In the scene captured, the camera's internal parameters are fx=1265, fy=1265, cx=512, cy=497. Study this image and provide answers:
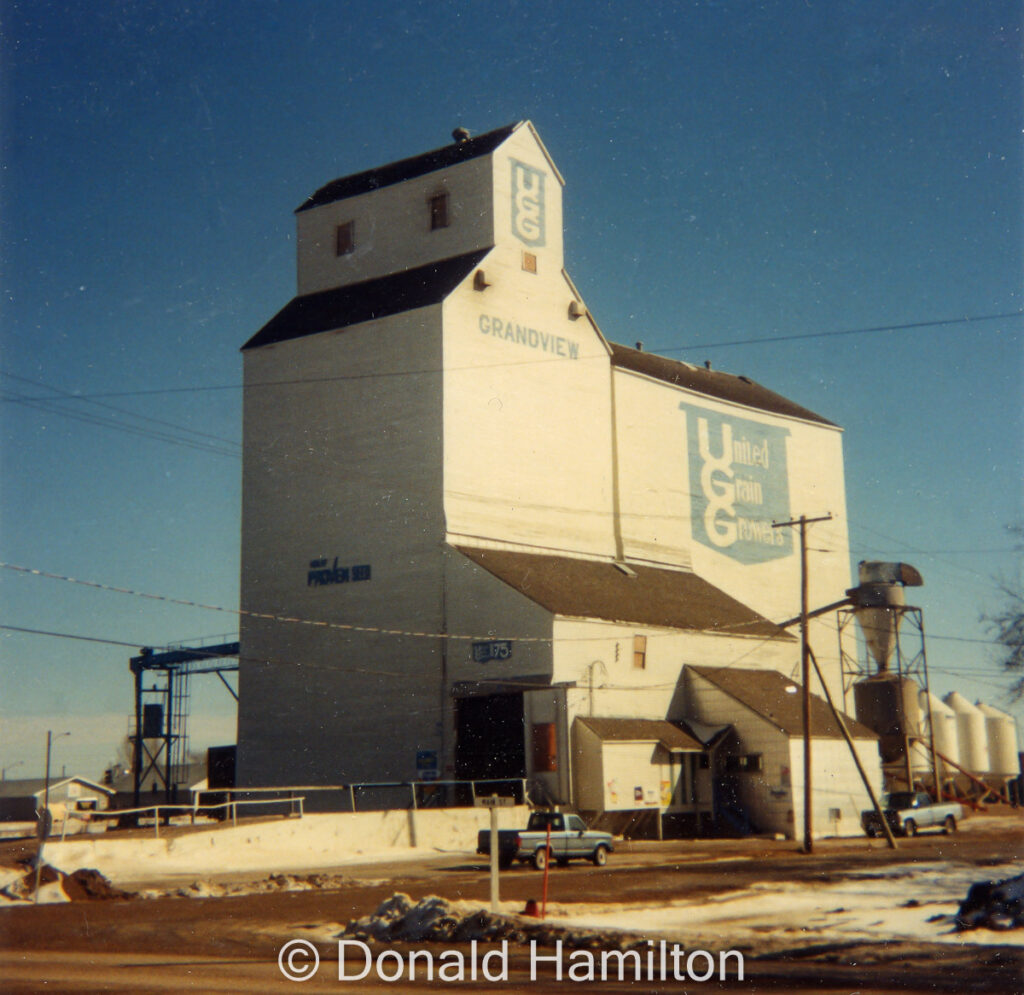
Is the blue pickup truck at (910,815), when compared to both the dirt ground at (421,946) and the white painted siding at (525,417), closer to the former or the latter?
the dirt ground at (421,946)

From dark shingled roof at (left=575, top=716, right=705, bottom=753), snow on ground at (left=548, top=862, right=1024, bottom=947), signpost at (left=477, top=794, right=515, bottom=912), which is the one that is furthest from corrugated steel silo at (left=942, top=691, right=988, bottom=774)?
signpost at (left=477, top=794, right=515, bottom=912)

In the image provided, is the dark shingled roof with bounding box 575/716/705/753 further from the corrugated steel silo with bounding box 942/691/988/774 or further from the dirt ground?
the corrugated steel silo with bounding box 942/691/988/774

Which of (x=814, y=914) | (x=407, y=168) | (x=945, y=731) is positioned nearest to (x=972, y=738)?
(x=945, y=731)

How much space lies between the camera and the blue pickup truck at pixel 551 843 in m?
33.8

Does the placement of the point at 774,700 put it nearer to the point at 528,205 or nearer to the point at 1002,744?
the point at 528,205

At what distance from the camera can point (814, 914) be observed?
2039 cm

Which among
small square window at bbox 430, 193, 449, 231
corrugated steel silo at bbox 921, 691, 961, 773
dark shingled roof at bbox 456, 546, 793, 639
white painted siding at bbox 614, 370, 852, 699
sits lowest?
corrugated steel silo at bbox 921, 691, 961, 773

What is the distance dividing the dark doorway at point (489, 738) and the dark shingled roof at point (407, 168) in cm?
2410

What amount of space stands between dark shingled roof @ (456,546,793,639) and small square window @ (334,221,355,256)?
17.4 meters

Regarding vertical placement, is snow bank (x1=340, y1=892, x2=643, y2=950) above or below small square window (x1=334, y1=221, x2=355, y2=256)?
below

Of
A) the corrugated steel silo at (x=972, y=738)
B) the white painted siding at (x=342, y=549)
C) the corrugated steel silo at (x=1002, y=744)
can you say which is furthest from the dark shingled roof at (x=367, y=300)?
the corrugated steel silo at (x=1002, y=744)

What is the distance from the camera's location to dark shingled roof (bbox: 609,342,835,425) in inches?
2490

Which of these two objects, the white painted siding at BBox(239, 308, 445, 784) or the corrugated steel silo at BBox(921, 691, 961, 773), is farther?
the corrugated steel silo at BBox(921, 691, 961, 773)

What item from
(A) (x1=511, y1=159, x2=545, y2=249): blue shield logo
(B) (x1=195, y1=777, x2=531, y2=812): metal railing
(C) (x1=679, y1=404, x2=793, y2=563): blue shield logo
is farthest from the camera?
(C) (x1=679, y1=404, x2=793, y2=563): blue shield logo
